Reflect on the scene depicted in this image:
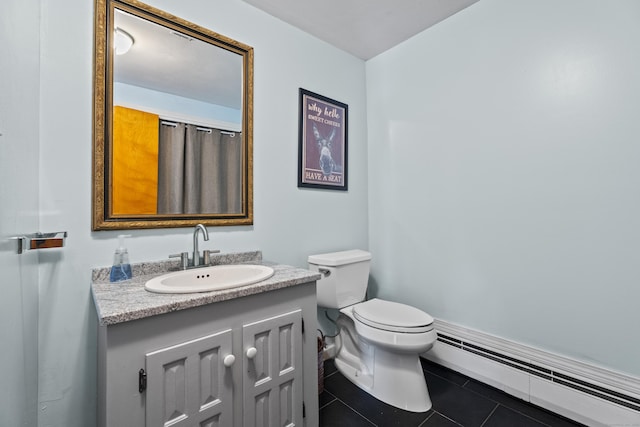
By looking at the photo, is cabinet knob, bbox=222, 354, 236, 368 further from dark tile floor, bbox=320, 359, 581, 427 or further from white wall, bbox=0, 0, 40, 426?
dark tile floor, bbox=320, 359, 581, 427

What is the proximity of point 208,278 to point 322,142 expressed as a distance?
120 centimetres

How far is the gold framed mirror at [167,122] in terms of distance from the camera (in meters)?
1.22

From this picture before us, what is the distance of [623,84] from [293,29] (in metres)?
1.78

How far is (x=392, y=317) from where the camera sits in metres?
1.59

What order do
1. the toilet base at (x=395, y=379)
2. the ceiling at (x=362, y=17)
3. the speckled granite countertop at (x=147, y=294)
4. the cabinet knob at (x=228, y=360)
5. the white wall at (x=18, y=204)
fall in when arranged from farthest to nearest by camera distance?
the ceiling at (x=362, y=17)
the toilet base at (x=395, y=379)
the cabinet knob at (x=228, y=360)
the speckled granite countertop at (x=147, y=294)
the white wall at (x=18, y=204)

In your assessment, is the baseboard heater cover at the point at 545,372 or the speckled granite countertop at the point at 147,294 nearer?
the speckled granite countertop at the point at 147,294

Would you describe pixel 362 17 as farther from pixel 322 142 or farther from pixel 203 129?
pixel 203 129

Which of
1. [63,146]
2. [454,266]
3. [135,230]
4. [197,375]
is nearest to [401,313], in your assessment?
[454,266]

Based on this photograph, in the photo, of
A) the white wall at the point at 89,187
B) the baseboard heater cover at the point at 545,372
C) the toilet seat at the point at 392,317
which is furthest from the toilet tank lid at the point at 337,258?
the baseboard heater cover at the point at 545,372

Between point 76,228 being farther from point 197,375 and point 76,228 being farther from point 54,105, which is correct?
point 197,375

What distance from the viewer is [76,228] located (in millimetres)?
1158

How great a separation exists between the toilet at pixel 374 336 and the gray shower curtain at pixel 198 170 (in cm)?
70

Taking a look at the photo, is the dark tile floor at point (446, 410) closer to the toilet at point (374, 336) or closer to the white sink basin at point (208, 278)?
the toilet at point (374, 336)

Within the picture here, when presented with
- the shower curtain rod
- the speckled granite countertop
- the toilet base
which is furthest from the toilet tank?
the shower curtain rod
